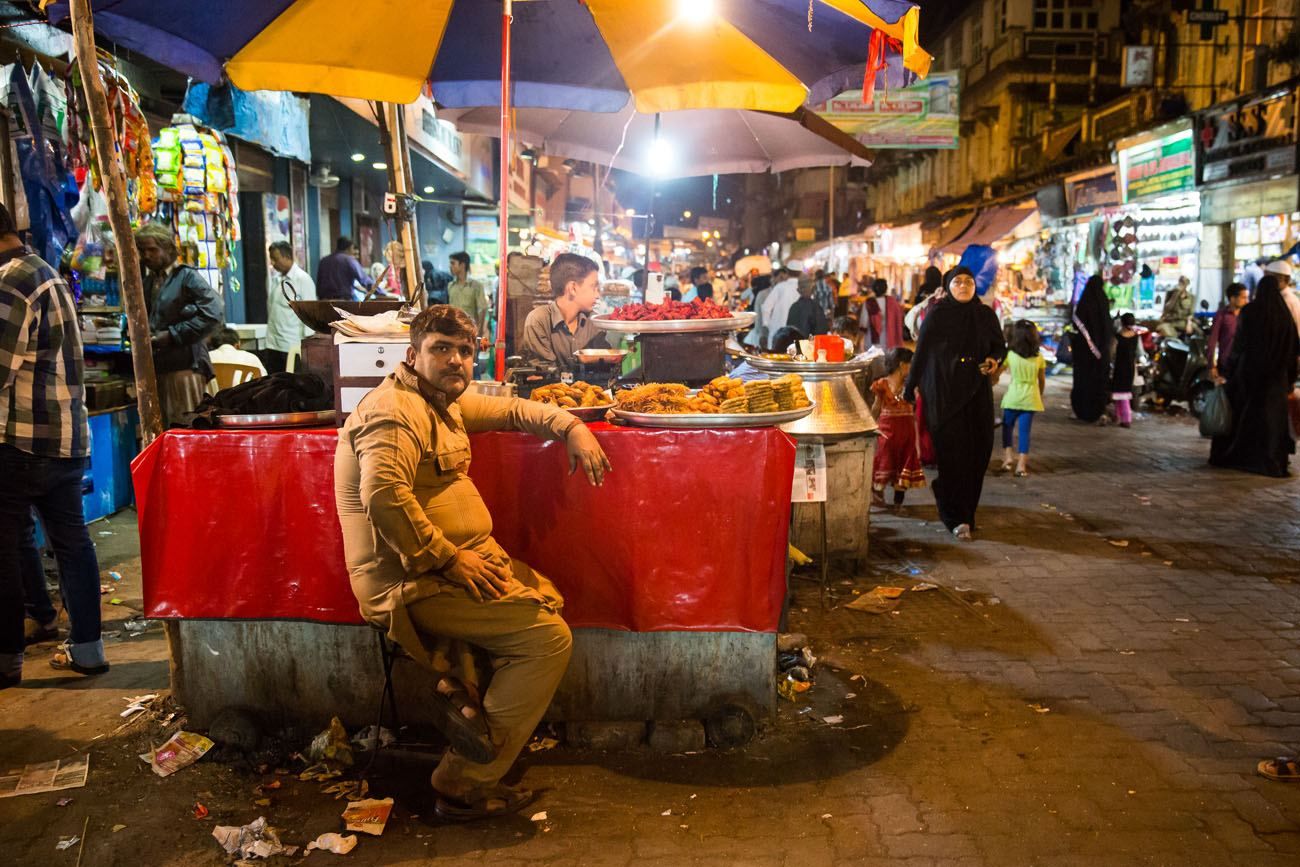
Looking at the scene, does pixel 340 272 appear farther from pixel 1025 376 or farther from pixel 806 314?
pixel 1025 376

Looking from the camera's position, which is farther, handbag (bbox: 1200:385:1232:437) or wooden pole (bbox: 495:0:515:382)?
handbag (bbox: 1200:385:1232:437)

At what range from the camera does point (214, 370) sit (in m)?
8.50

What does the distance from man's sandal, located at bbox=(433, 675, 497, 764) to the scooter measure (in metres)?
14.4

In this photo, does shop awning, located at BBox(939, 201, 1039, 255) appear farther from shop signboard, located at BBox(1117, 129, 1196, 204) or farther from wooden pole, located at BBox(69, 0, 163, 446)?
wooden pole, located at BBox(69, 0, 163, 446)

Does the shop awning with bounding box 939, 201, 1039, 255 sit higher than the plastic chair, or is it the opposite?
the shop awning with bounding box 939, 201, 1039, 255

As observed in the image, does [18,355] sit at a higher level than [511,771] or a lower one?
higher

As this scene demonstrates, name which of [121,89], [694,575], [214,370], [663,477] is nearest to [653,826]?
[694,575]

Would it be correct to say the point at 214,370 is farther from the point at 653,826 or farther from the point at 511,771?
the point at 653,826

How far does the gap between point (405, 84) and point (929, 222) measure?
32.6 m

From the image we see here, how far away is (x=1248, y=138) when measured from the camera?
15.9m

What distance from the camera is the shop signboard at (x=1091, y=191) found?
20.7 meters

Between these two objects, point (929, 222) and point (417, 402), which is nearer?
point (417, 402)

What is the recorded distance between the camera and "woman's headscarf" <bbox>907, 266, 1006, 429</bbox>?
762 centimetres

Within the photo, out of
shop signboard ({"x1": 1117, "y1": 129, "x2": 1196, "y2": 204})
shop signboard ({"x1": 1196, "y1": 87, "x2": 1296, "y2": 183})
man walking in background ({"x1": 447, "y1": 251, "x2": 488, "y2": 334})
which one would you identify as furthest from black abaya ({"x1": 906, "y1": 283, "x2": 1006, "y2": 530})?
shop signboard ({"x1": 1117, "y1": 129, "x2": 1196, "y2": 204})
